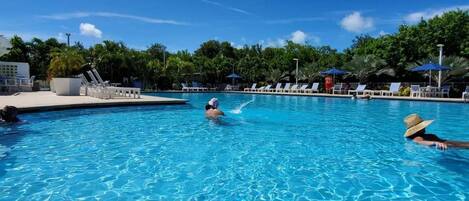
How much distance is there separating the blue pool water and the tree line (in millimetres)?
18129

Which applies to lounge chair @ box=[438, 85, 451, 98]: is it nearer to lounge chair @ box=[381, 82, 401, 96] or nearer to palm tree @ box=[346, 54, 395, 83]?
lounge chair @ box=[381, 82, 401, 96]

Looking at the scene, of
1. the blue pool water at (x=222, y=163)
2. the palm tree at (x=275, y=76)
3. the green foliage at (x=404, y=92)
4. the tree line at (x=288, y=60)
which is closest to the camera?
→ the blue pool water at (x=222, y=163)

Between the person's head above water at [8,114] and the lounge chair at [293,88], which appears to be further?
the lounge chair at [293,88]

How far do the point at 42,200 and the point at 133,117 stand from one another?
772 centimetres

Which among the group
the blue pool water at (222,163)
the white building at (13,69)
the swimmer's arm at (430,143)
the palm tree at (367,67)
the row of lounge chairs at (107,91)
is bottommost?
the blue pool water at (222,163)

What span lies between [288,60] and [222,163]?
106 feet

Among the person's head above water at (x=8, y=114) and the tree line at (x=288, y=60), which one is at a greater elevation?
the tree line at (x=288, y=60)

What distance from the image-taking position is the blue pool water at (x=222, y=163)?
→ 14.1 ft

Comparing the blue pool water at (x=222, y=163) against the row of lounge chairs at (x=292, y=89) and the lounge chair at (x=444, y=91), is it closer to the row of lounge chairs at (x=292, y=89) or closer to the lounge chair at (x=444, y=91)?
the lounge chair at (x=444, y=91)

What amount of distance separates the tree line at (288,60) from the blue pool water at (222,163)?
18.1 metres

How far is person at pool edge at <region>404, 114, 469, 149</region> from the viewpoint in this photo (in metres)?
6.50

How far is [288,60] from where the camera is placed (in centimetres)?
3709

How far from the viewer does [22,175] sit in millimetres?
4816

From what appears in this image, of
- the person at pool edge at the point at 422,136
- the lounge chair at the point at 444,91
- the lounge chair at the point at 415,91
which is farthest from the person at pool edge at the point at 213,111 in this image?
the lounge chair at the point at 444,91
